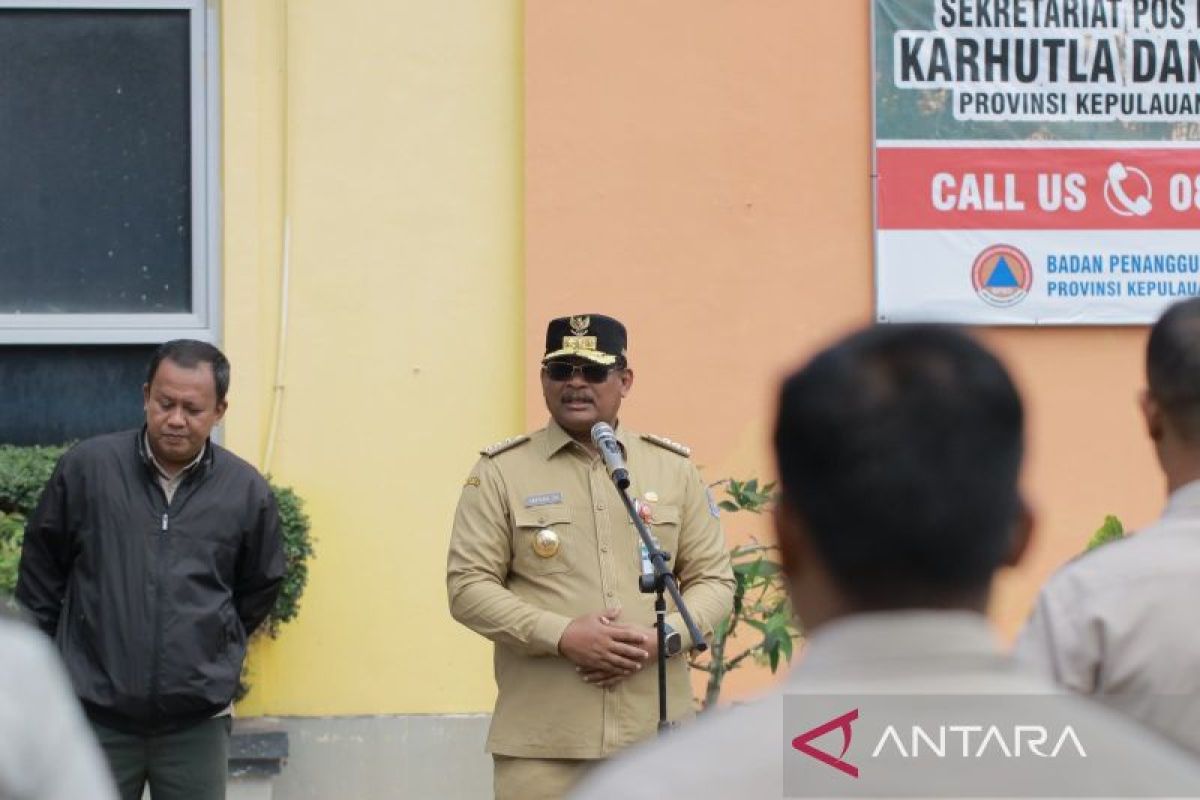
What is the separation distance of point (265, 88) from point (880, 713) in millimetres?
6270

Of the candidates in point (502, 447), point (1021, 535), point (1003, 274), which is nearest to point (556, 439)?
point (502, 447)

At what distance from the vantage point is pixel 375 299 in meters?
7.48

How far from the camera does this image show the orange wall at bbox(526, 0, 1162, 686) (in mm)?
7515

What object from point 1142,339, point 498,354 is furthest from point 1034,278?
point 498,354

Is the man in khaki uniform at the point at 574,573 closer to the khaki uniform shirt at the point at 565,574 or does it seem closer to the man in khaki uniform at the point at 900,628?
the khaki uniform shirt at the point at 565,574

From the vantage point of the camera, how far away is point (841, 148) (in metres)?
7.66

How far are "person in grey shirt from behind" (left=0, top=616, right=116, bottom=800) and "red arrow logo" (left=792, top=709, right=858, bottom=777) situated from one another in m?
1.02

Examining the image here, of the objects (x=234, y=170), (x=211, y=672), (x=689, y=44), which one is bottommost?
(x=211, y=672)

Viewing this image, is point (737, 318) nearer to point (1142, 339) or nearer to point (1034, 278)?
point (1034, 278)

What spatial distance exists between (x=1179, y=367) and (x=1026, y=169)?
4827 mm

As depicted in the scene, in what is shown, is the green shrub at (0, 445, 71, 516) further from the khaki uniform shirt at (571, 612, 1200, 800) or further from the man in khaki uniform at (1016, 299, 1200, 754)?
the khaki uniform shirt at (571, 612, 1200, 800)

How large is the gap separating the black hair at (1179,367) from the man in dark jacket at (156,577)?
3253 millimetres

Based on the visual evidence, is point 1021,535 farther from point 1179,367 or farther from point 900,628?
point 1179,367

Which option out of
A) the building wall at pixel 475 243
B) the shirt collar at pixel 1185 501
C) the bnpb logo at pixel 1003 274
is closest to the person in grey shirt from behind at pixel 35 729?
the shirt collar at pixel 1185 501
